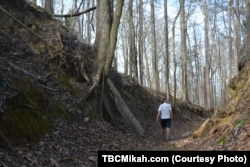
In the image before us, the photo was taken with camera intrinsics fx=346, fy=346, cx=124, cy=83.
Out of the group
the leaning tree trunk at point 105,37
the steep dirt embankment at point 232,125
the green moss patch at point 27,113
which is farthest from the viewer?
the leaning tree trunk at point 105,37

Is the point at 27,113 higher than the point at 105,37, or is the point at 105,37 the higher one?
the point at 105,37

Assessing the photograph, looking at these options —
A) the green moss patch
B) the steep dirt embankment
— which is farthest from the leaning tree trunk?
the steep dirt embankment

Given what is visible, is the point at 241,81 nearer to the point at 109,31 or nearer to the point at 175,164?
the point at 109,31

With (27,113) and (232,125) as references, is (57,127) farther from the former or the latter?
(232,125)

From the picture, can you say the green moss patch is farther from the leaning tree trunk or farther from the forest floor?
the leaning tree trunk

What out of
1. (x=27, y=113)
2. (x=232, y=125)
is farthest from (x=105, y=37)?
(x=27, y=113)

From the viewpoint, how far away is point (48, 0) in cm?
1552

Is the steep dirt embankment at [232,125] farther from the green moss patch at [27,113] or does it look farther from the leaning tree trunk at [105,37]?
the green moss patch at [27,113]

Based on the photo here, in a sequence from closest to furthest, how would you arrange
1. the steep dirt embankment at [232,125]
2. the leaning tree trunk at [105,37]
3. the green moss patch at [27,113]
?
the green moss patch at [27,113] < the steep dirt embankment at [232,125] < the leaning tree trunk at [105,37]

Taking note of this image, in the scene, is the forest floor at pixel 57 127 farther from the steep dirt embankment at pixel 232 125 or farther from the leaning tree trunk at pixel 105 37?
the leaning tree trunk at pixel 105 37

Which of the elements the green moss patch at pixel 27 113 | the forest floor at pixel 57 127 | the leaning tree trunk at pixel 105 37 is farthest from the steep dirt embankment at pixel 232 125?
→ the green moss patch at pixel 27 113

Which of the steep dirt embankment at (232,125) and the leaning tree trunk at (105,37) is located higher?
the leaning tree trunk at (105,37)

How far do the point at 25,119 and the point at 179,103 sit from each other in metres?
20.6

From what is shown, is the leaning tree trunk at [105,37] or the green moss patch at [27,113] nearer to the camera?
the green moss patch at [27,113]
